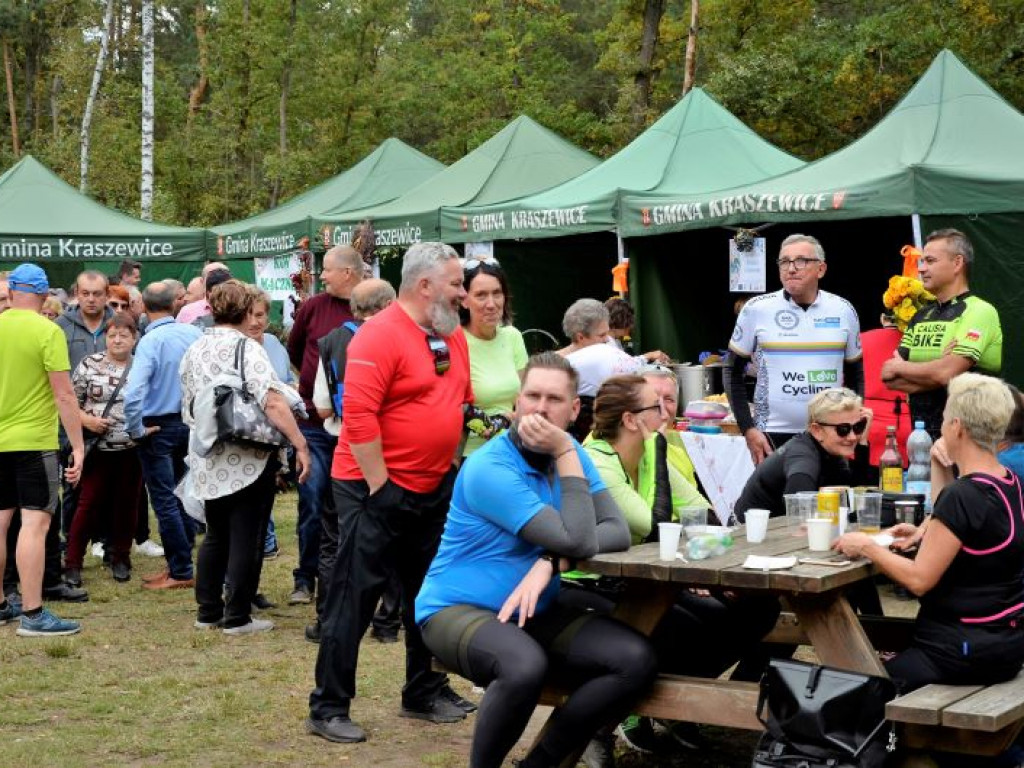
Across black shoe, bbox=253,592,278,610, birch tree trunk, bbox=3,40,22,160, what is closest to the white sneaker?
black shoe, bbox=253,592,278,610

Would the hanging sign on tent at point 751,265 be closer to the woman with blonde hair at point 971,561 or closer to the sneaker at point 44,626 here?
the sneaker at point 44,626

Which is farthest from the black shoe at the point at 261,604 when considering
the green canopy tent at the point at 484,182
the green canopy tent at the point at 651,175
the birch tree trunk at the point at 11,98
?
the birch tree trunk at the point at 11,98

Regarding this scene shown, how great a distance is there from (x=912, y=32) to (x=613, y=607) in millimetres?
21430

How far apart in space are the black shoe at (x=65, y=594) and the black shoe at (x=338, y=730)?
3.16 meters

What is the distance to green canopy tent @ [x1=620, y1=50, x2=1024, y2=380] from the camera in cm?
867

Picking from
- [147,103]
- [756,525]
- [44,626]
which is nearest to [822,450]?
[756,525]

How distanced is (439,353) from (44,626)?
3096 millimetres

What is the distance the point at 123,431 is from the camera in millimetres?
8117

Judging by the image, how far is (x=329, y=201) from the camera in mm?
Result: 18672

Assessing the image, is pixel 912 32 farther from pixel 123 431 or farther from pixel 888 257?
pixel 123 431

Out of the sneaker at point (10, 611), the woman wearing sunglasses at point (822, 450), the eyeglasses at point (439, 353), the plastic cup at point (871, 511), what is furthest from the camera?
the sneaker at point (10, 611)

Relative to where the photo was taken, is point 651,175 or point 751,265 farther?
point 651,175

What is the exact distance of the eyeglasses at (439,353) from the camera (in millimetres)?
5105

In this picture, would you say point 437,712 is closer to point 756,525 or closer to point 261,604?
point 756,525
